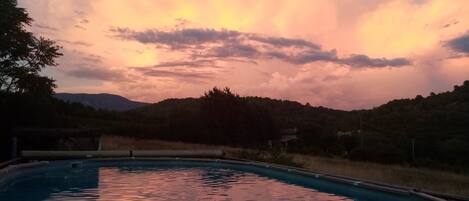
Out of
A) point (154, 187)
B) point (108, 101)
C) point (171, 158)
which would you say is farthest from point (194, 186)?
point (108, 101)

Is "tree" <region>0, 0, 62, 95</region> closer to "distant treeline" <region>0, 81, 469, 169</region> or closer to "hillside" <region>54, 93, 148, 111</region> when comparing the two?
"distant treeline" <region>0, 81, 469, 169</region>

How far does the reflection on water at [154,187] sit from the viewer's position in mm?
13305

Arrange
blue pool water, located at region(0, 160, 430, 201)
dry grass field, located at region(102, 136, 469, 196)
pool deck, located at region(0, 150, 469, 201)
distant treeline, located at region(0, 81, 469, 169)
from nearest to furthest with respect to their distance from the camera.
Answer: pool deck, located at region(0, 150, 469, 201) < blue pool water, located at region(0, 160, 430, 201) < dry grass field, located at region(102, 136, 469, 196) < distant treeline, located at region(0, 81, 469, 169)

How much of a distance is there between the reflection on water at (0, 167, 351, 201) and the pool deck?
1.64 feet

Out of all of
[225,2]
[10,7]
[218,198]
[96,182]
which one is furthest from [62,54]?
[218,198]

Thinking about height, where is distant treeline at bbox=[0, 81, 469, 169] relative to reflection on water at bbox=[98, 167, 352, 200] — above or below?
above

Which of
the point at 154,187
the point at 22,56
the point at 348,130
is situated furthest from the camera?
the point at 348,130

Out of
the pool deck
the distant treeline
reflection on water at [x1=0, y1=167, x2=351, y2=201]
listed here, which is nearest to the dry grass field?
the pool deck

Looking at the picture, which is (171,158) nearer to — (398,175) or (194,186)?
(194,186)

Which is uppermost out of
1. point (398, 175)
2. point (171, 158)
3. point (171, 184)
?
point (171, 158)

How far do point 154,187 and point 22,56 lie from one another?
29.5 ft

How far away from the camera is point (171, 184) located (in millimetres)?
15906

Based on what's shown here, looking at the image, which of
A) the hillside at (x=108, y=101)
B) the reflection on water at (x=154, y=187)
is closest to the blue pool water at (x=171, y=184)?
the reflection on water at (x=154, y=187)

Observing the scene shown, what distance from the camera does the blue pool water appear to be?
13.3m
